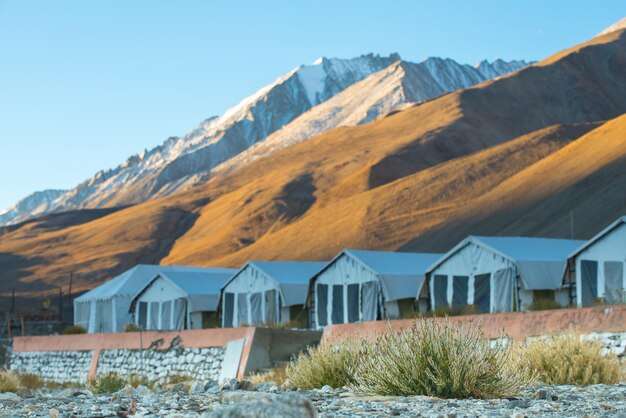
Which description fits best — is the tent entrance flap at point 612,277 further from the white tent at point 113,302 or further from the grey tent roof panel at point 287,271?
the white tent at point 113,302

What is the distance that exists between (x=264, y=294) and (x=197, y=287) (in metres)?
5.13

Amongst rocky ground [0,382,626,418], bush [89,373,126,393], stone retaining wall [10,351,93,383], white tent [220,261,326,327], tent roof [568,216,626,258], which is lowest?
stone retaining wall [10,351,93,383]

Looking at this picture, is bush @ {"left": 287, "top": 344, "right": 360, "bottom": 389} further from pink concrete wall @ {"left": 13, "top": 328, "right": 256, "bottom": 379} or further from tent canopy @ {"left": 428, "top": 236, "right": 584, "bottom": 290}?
tent canopy @ {"left": 428, "top": 236, "right": 584, "bottom": 290}

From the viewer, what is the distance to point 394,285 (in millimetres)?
35125

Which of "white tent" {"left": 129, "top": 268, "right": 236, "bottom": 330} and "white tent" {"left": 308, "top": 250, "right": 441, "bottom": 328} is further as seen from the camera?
"white tent" {"left": 129, "top": 268, "right": 236, "bottom": 330}

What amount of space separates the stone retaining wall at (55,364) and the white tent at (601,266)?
17829 mm

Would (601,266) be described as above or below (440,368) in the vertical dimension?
above

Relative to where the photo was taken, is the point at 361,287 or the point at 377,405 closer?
the point at 377,405

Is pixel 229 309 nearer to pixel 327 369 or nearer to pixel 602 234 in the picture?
pixel 602 234

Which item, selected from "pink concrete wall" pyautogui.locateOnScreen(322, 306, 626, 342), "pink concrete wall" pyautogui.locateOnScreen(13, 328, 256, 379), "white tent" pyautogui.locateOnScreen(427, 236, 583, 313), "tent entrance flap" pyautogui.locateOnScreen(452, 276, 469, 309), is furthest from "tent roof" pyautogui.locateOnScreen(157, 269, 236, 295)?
"pink concrete wall" pyautogui.locateOnScreen(322, 306, 626, 342)

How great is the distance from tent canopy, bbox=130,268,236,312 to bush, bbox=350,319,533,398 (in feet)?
105

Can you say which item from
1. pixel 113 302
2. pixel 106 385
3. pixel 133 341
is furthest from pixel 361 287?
pixel 106 385

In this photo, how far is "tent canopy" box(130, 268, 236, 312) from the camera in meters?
41.8

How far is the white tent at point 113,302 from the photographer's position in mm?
48250
